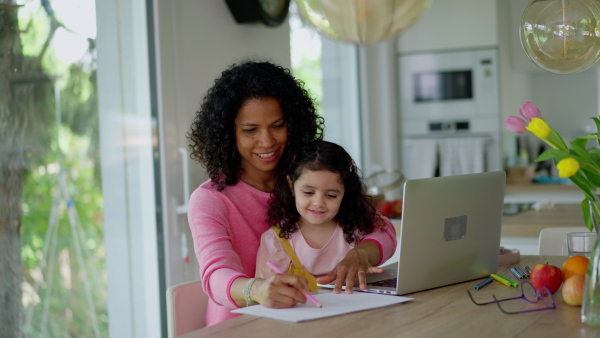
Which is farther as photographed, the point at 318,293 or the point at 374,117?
the point at 374,117

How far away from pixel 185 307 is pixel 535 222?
5.52 feet

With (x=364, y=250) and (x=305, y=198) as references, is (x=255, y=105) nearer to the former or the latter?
(x=305, y=198)

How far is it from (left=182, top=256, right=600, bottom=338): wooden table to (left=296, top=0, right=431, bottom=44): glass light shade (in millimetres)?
615

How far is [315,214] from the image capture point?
1823mm

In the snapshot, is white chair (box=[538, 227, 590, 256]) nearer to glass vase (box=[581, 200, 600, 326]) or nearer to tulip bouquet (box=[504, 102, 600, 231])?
tulip bouquet (box=[504, 102, 600, 231])

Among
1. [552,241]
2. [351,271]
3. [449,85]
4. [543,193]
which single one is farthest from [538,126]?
[449,85]

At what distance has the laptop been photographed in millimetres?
1516

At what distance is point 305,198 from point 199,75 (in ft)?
4.03

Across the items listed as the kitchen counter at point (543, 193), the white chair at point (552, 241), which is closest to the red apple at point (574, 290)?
the white chair at point (552, 241)

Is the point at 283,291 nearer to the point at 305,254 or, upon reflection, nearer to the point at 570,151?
the point at 305,254

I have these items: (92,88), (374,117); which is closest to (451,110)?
(374,117)

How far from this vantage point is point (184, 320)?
1.80 metres

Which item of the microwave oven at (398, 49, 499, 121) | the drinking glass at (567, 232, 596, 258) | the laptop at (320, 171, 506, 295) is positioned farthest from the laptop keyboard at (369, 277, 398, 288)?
the microwave oven at (398, 49, 499, 121)

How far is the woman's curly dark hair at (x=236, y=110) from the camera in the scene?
6.32ft
